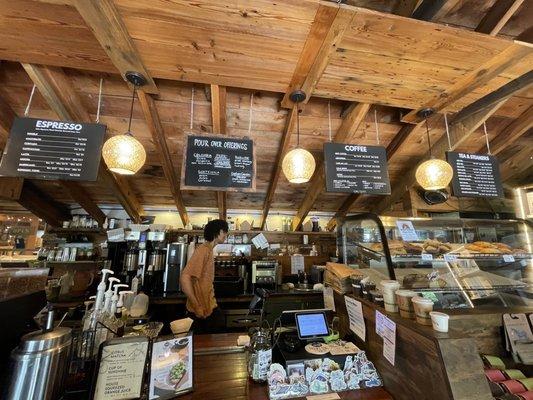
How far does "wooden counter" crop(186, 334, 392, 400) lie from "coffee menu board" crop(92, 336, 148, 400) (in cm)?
24

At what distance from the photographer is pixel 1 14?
164 cm

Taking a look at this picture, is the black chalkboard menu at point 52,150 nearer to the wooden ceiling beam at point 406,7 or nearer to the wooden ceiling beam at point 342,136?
the wooden ceiling beam at point 342,136

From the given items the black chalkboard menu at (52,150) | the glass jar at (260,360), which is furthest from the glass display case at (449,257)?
the black chalkboard menu at (52,150)

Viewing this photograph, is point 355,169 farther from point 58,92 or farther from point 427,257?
point 58,92

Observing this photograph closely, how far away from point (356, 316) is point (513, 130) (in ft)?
11.7

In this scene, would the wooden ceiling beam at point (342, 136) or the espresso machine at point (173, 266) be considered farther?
the espresso machine at point (173, 266)

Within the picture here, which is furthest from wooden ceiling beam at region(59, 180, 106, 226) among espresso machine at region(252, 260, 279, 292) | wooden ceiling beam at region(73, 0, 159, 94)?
espresso machine at region(252, 260, 279, 292)

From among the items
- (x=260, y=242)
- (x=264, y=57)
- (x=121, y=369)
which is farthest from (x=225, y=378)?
(x=260, y=242)

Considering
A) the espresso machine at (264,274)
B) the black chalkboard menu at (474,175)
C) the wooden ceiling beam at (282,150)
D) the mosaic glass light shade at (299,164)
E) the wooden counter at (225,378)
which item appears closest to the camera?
the wooden counter at (225,378)

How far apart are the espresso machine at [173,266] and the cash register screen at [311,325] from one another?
307 cm

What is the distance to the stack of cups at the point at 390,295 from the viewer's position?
130cm

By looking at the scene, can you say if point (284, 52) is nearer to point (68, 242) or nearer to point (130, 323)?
point (130, 323)

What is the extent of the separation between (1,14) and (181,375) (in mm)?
2427

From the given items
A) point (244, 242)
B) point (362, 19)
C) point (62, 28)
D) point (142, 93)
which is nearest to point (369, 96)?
point (362, 19)
